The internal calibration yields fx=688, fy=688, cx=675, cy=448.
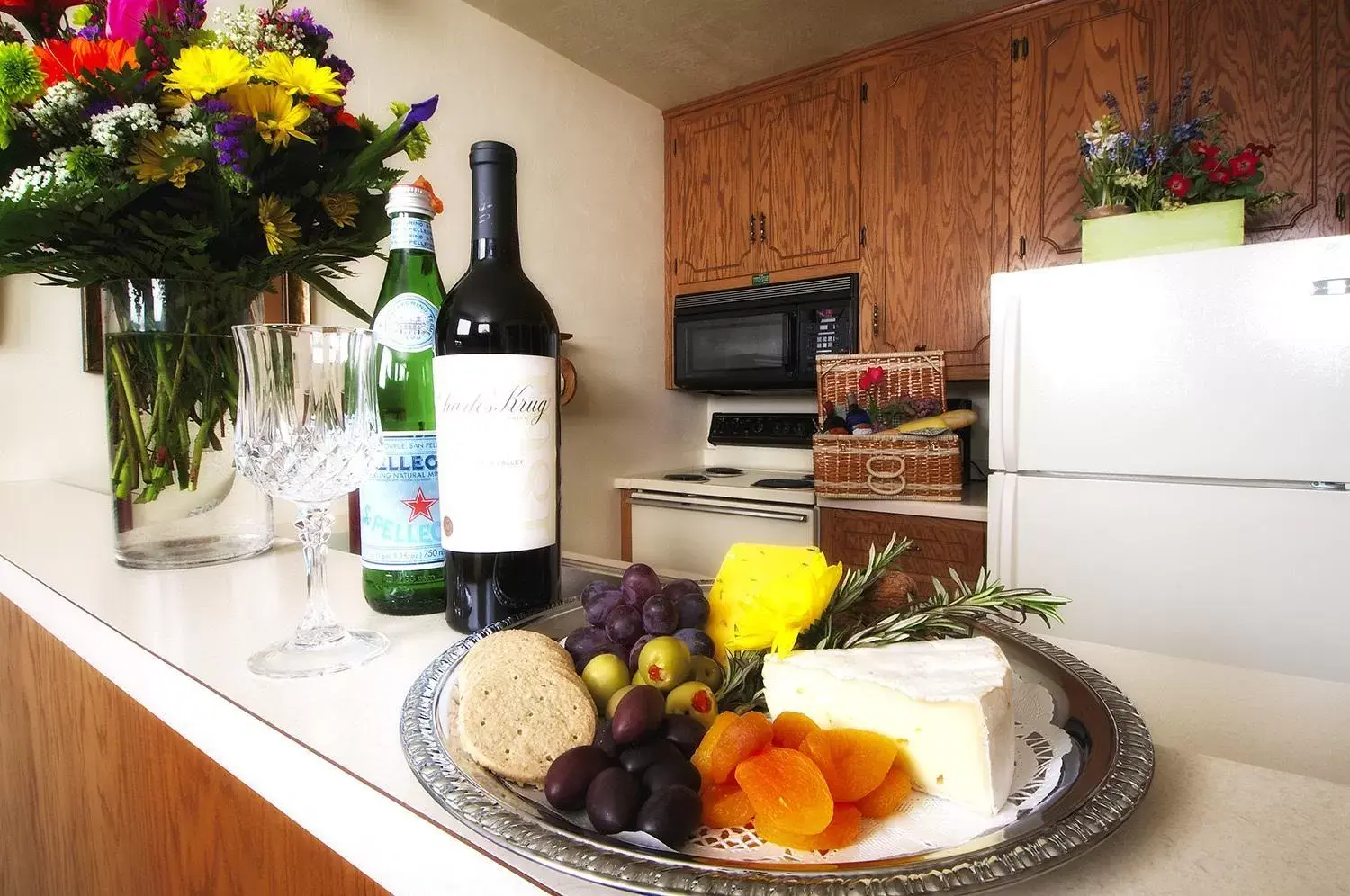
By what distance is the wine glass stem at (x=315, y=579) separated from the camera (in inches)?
20.6

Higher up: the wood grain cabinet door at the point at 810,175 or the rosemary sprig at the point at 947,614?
the wood grain cabinet door at the point at 810,175

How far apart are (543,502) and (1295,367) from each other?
5.21ft

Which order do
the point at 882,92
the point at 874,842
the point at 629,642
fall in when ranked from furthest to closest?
the point at 882,92 < the point at 629,642 < the point at 874,842

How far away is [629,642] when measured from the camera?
0.45m

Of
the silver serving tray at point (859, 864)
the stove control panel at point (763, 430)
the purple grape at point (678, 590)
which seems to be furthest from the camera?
the stove control panel at point (763, 430)

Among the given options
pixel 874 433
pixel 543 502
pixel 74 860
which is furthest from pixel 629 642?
pixel 874 433

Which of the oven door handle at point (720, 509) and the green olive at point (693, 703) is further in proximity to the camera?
the oven door handle at point (720, 509)

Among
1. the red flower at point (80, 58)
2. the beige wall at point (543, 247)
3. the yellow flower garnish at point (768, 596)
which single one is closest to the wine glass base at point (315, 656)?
the yellow flower garnish at point (768, 596)

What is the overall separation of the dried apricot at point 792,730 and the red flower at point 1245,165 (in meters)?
1.98

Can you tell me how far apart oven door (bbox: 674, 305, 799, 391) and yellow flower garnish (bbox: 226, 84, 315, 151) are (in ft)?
6.88

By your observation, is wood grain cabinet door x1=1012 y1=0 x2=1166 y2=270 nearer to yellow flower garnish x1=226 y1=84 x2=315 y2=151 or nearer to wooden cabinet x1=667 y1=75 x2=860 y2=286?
wooden cabinet x1=667 y1=75 x2=860 y2=286

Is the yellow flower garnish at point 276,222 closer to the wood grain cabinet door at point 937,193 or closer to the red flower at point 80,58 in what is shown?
the red flower at point 80,58

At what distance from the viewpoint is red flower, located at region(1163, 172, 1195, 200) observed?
1.64 meters

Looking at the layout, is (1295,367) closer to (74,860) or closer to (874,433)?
(874,433)
